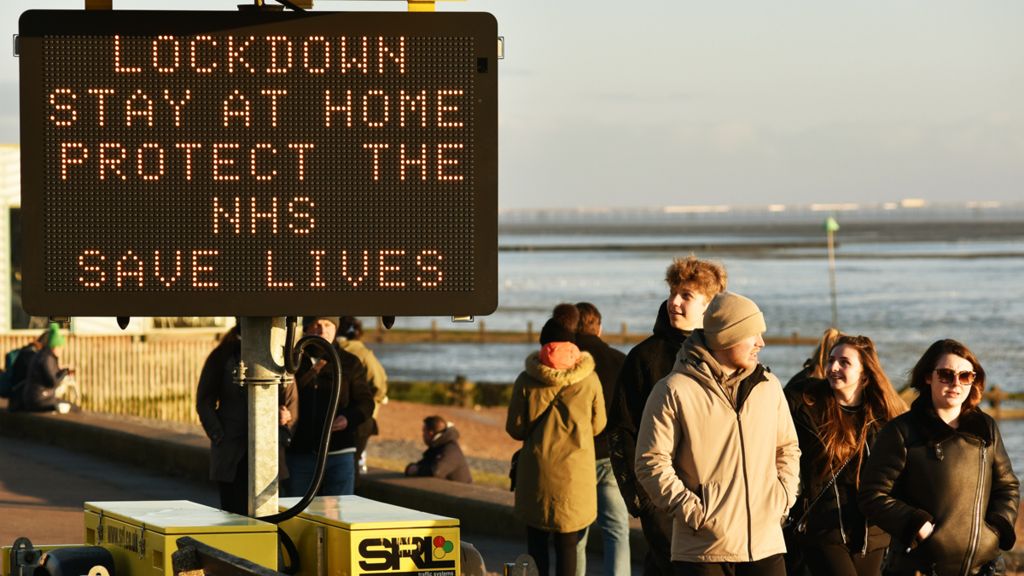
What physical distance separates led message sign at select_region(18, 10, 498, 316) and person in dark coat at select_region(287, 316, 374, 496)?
4.20m

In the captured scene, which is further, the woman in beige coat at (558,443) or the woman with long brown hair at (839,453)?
the woman in beige coat at (558,443)

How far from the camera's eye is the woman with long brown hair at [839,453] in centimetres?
781

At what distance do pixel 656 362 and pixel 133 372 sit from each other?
70.5 feet

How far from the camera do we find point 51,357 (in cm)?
2034

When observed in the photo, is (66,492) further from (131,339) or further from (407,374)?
(407,374)

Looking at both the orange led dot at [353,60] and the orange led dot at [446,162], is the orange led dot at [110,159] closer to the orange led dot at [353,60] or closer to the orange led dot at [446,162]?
the orange led dot at [353,60]

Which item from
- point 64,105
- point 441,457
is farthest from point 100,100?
point 441,457

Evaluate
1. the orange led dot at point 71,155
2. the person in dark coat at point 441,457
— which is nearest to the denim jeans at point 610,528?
the orange led dot at point 71,155

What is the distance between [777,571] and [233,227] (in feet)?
8.23

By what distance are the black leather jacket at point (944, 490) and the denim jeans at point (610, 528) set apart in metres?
2.32

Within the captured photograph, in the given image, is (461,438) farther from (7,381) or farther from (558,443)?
(558,443)

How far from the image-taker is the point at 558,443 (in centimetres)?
922

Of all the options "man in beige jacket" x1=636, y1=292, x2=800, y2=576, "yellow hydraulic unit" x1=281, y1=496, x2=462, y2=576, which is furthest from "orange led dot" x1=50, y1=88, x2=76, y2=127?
"man in beige jacket" x1=636, y1=292, x2=800, y2=576

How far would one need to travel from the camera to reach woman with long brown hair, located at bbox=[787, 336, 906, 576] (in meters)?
7.81
